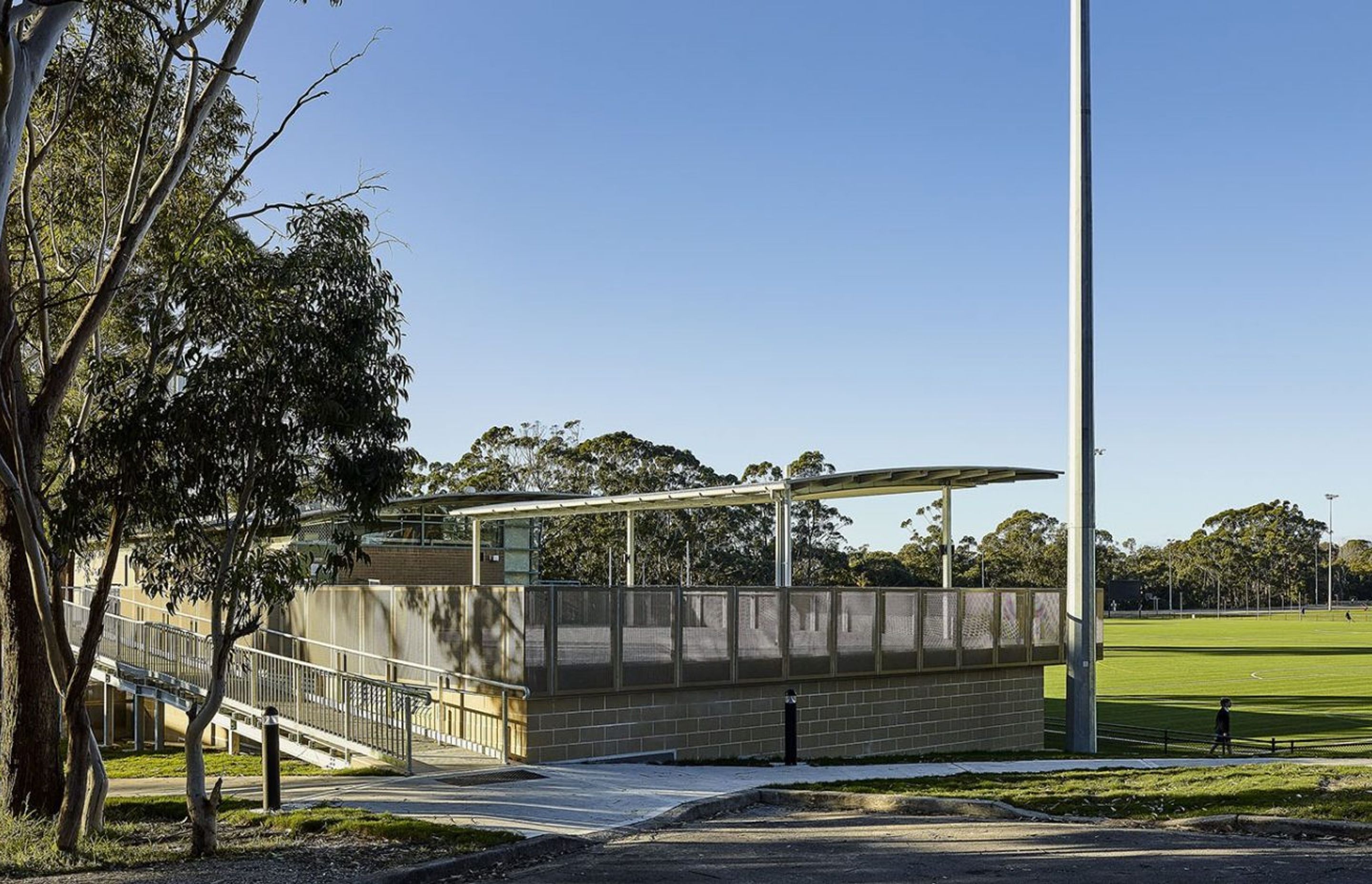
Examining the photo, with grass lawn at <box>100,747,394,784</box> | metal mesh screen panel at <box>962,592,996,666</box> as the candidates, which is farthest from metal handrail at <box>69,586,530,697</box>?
metal mesh screen panel at <box>962,592,996,666</box>

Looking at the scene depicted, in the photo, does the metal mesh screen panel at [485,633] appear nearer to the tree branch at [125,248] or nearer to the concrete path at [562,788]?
the concrete path at [562,788]

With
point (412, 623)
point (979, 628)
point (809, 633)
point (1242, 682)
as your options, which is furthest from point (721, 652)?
point (1242, 682)

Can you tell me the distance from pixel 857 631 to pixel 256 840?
1177 cm

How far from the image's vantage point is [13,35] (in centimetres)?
1130

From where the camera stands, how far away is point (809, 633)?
2103cm

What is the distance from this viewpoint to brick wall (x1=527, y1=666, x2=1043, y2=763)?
17.9 metres

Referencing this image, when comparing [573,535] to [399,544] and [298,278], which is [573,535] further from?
[298,278]

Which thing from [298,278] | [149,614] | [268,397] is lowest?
[149,614]

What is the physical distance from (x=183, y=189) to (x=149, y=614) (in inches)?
814

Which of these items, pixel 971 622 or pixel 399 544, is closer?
pixel 971 622

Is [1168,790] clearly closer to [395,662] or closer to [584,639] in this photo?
[584,639]

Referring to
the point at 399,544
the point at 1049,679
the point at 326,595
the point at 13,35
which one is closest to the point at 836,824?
the point at 13,35

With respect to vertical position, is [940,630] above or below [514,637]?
below

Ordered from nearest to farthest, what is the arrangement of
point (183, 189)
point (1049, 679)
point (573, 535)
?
point (183, 189) < point (1049, 679) < point (573, 535)
